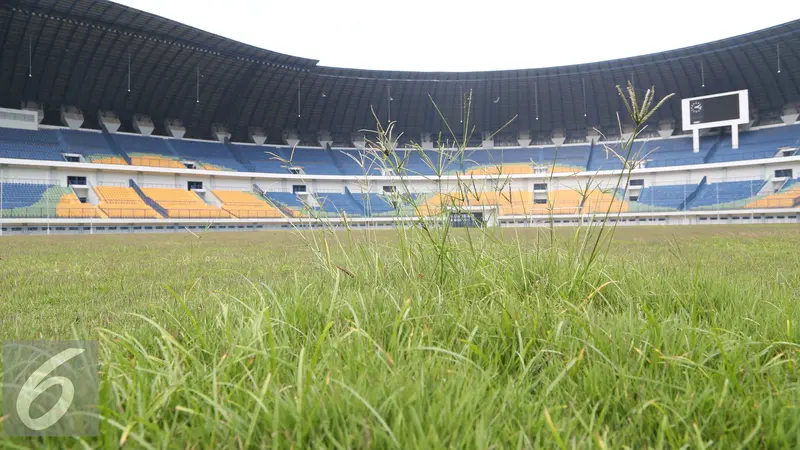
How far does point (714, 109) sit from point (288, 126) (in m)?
38.7

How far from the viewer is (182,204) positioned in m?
35.2

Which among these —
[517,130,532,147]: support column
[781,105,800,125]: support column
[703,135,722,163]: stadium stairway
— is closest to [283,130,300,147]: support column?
[517,130,532,147]: support column

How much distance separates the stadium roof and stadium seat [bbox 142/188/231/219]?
330 inches

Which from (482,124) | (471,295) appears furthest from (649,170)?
(471,295)

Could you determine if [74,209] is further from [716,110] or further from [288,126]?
[716,110]

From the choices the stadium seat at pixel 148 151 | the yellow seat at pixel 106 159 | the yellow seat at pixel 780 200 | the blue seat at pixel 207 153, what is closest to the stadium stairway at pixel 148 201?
the yellow seat at pixel 106 159

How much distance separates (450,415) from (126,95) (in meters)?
44.3

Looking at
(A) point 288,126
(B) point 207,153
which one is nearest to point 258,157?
(A) point 288,126

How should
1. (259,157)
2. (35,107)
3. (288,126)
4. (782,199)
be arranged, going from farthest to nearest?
(288,126) < (259,157) < (35,107) < (782,199)

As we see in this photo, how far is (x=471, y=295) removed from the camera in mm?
2398

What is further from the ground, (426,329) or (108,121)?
(108,121)

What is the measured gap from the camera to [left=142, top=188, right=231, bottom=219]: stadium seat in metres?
33.8

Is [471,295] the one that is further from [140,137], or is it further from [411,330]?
[140,137]

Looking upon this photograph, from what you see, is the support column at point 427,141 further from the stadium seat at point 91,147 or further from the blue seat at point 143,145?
the stadium seat at point 91,147
